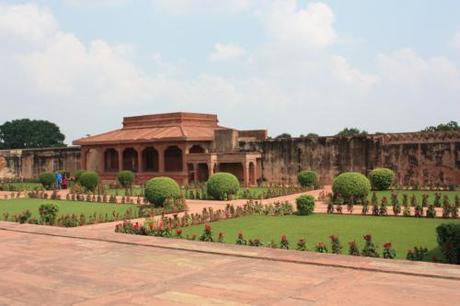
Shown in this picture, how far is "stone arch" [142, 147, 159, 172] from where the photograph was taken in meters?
32.5

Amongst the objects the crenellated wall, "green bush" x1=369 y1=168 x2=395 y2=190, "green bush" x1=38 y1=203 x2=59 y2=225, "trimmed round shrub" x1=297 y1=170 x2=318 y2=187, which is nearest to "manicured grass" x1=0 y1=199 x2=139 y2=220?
"green bush" x1=38 y1=203 x2=59 y2=225

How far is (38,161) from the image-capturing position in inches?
1540

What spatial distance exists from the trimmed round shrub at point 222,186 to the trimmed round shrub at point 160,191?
267 cm

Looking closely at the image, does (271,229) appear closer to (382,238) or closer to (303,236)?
(303,236)

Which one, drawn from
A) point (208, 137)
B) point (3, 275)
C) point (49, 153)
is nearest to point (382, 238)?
point (3, 275)

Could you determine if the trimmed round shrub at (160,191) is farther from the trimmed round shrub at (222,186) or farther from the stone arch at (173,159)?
the stone arch at (173,159)

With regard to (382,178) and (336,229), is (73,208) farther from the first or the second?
(382,178)

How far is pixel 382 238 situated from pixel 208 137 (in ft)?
65.0

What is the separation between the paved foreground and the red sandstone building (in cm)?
1834

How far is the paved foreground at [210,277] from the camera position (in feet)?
17.7

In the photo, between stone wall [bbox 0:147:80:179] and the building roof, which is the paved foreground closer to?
the building roof

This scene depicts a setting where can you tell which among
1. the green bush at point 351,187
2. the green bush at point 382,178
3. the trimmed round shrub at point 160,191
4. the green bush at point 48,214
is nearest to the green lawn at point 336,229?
the green bush at point 351,187

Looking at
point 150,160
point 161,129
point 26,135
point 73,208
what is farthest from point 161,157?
point 26,135

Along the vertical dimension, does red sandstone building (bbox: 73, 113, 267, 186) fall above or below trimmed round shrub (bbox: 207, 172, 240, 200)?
above
